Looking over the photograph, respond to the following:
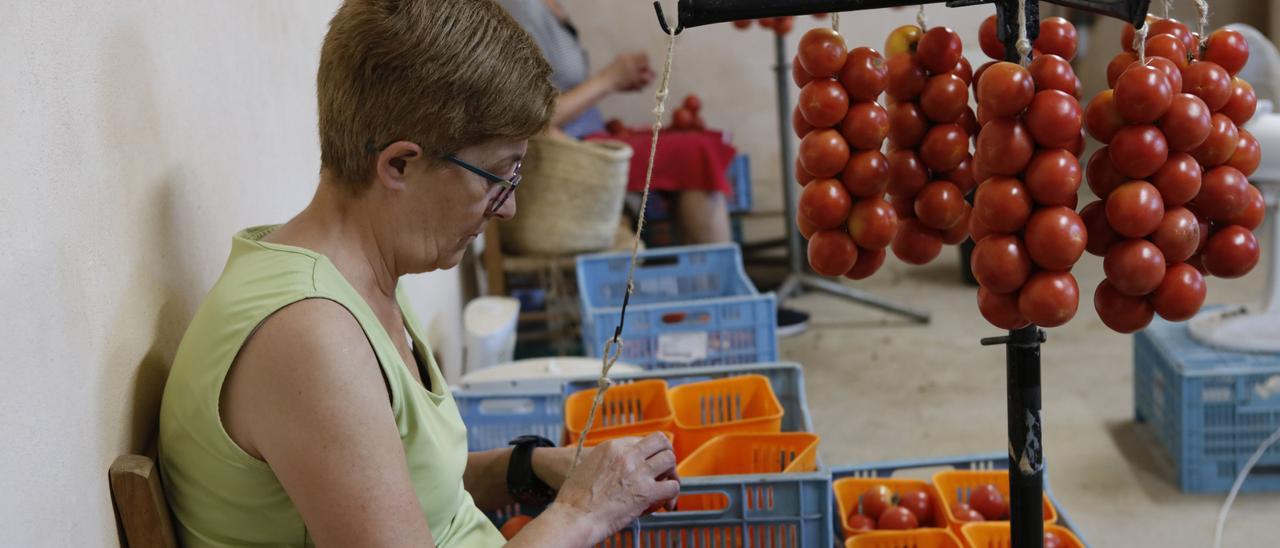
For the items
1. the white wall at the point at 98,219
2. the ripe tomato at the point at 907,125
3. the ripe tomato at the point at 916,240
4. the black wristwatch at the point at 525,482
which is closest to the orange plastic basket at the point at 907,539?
the black wristwatch at the point at 525,482

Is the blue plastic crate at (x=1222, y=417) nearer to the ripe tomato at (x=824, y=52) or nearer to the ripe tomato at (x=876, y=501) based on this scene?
the ripe tomato at (x=876, y=501)

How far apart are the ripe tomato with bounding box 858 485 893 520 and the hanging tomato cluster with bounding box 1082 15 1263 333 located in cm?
89

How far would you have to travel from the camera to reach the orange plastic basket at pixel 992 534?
1.73m

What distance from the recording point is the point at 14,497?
2.95 feet

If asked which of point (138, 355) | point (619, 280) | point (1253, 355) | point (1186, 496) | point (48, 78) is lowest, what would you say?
point (1186, 496)

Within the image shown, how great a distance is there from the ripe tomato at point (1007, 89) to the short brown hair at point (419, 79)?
47 centimetres

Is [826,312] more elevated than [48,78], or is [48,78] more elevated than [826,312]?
[48,78]

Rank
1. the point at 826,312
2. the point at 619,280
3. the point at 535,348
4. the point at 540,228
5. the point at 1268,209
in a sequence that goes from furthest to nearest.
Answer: the point at 826,312, the point at 535,348, the point at 540,228, the point at 619,280, the point at 1268,209

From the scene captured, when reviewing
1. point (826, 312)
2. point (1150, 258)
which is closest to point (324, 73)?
point (1150, 258)

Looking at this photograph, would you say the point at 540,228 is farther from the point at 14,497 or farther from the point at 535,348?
the point at 14,497

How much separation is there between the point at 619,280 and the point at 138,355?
2.27 m

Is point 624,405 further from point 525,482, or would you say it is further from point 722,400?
point 525,482

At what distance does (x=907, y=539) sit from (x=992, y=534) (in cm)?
12

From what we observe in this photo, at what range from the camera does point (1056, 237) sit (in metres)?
1.00
